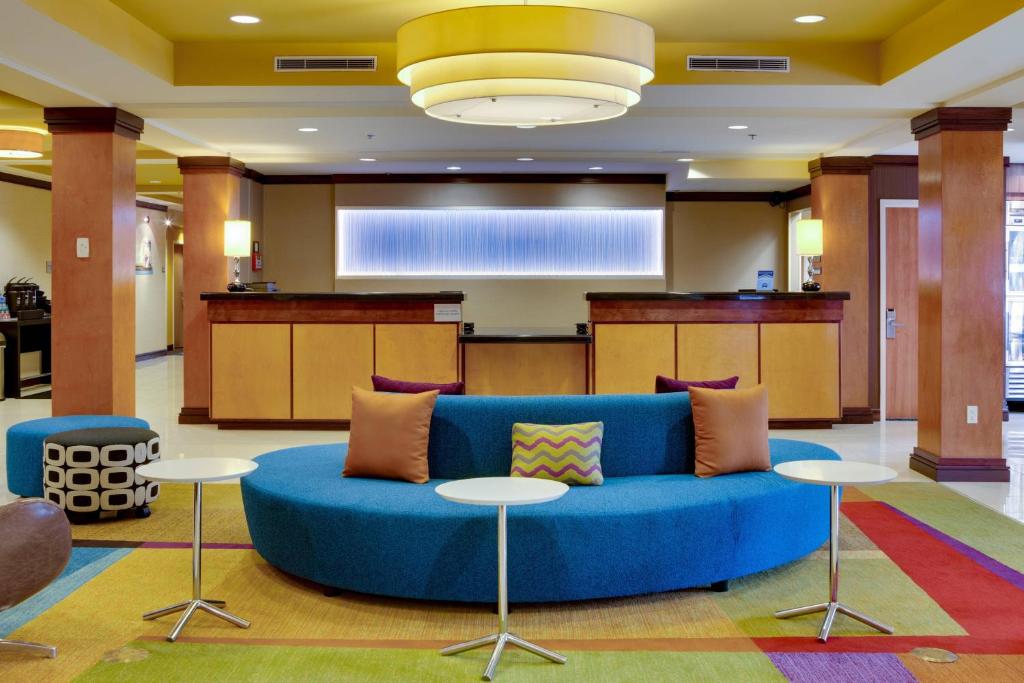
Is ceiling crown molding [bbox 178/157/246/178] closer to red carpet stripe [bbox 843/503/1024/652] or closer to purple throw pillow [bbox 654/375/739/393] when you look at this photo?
purple throw pillow [bbox 654/375/739/393]

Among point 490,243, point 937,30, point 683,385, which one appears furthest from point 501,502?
point 490,243

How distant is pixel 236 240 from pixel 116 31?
371 cm

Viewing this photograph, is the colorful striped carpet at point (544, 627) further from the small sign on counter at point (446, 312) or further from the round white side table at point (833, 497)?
the small sign on counter at point (446, 312)

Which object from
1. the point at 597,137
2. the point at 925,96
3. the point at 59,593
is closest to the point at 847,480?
the point at 59,593

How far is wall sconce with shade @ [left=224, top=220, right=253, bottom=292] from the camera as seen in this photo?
9.17 m

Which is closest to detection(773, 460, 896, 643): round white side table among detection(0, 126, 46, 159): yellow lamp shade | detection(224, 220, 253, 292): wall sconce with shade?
detection(224, 220, 253, 292): wall sconce with shade

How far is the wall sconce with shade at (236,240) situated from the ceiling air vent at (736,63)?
4659 mm

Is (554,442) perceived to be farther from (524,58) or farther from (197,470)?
(524,58)

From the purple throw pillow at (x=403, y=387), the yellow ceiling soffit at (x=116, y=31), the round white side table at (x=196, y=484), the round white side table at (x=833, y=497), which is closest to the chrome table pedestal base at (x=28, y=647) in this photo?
the round white side table at (x=196, y=484)

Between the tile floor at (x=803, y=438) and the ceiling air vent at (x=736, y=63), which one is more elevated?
the ceiling air vent at (x=736, y=63)

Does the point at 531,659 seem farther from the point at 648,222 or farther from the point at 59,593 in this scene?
the point at 648,222

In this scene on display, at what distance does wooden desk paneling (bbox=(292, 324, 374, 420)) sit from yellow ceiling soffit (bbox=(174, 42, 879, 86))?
8.98ft

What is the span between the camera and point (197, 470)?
3.81 metres

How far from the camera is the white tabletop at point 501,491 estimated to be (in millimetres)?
3344
